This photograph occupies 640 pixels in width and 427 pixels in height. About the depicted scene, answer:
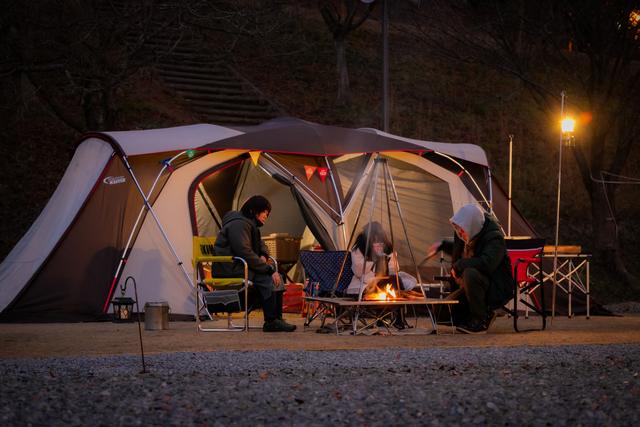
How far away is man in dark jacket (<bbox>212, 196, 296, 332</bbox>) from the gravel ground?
255 centimetres

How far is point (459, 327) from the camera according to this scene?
29.2ft

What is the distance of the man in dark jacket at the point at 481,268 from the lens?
28.7ft

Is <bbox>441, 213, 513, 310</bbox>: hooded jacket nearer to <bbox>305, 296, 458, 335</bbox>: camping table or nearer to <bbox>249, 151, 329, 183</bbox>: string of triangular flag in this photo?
<bbox>305, 296, 458, 335</bbox>: camping table

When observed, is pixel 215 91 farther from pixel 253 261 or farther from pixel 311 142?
pixel 253 261

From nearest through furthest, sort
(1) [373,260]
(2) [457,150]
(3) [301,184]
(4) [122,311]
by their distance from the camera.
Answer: (1) [373,260], (4) [122,311], (3) [301,184], (2) [457,150]

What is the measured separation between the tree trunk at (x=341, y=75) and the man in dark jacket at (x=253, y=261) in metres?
14.9

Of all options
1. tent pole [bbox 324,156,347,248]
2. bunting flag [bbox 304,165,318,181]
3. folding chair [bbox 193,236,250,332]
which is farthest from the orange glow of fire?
bunting flag [bbox 304,165,318,181]

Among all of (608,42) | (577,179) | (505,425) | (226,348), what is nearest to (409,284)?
(226,348)

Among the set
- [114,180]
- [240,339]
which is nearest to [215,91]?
[114,180]

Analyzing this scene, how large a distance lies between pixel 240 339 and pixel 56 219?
3.85 m

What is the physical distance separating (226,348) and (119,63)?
7.63 meters

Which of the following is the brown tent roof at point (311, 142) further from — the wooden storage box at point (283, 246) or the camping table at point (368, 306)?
the camping table at point (368, 306)

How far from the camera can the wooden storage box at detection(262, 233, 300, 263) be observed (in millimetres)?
12406

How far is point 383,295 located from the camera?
28.3ft
